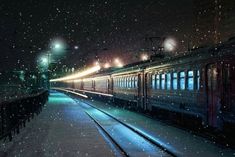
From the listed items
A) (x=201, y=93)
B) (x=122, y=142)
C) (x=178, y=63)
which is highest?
(x=178, y=63)

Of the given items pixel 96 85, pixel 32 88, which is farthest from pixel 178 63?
pixel 96 85

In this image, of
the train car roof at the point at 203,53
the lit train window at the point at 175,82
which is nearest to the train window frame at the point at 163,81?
the train car roof at the point at 203,53

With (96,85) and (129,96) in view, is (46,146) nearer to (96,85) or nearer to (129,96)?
(129,96)

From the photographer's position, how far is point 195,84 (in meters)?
16.1

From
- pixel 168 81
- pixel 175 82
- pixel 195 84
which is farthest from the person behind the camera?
pixel 168 81

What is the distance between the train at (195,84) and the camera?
1300 centimetres

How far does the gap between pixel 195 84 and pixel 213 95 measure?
6.80 ft

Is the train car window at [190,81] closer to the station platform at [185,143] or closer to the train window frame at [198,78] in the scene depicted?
the train window frame at [198,78]

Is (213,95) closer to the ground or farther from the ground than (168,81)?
closer to the ground

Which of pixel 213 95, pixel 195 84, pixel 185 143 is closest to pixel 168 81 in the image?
pixel 195 84

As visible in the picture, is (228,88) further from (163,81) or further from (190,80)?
(163,81)

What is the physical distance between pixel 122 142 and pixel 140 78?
42.8ft

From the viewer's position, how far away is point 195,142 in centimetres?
1416

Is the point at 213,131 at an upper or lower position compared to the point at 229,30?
lower
